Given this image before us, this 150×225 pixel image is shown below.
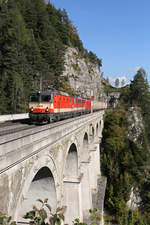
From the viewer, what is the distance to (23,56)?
3638 cm

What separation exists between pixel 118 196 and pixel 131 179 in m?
4.94

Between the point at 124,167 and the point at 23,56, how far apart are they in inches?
1257

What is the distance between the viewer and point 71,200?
1538cm

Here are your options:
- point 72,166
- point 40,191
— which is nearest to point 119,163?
point 72,166

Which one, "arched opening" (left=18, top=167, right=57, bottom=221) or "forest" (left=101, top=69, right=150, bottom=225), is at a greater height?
"arched opening" (left=18, top=167, right=57, bottom=221)

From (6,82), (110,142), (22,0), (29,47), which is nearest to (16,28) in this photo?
(29,47)

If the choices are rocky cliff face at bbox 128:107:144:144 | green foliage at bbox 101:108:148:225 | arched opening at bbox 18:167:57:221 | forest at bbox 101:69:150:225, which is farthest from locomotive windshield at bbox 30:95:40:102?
rocky cliff face at bbox 128:107:144:144

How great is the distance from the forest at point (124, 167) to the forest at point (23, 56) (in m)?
20.2

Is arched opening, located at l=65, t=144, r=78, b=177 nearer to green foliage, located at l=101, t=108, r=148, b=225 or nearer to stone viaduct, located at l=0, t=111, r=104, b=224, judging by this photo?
stone viaduct, located at l=0, t=111, r=104, b=224

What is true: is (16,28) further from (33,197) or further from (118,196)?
(118,196)

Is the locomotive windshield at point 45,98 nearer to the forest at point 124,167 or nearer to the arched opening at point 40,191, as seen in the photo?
the arched opening at point 40,191

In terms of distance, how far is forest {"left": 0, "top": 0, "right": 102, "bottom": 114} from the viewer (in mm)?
31812

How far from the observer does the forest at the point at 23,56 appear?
31812 millimetres

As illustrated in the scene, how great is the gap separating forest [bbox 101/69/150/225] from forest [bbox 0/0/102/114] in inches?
797
